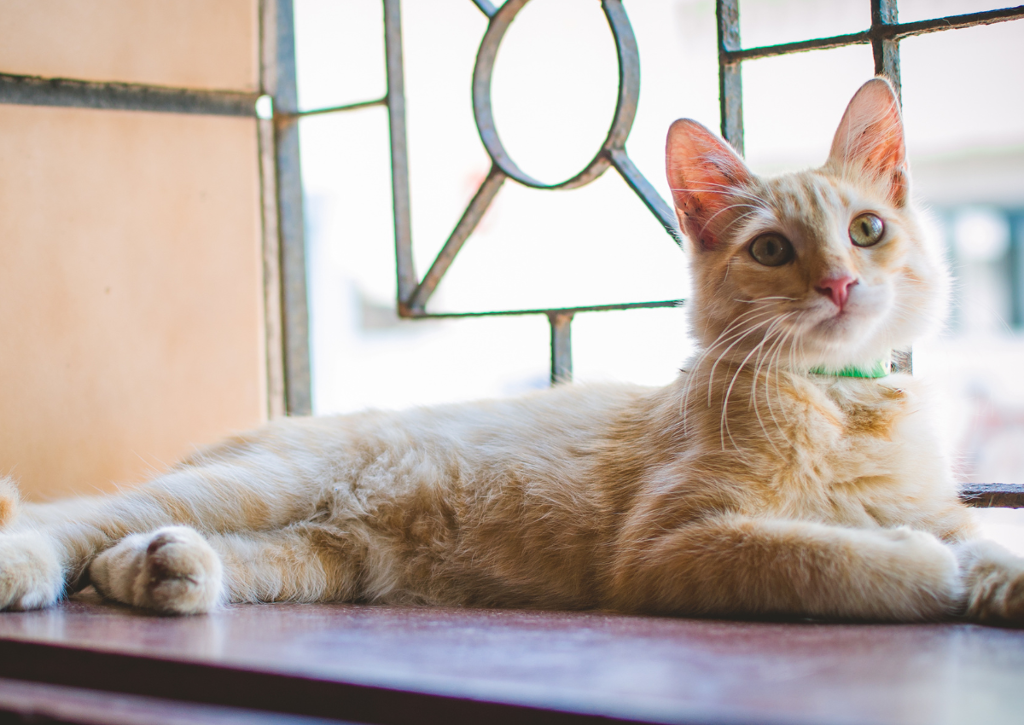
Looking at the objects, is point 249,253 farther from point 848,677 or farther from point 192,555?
point 848,677

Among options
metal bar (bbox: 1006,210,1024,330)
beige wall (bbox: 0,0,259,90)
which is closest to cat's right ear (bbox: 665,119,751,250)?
beige wall (bbox: 0,0,259,90)

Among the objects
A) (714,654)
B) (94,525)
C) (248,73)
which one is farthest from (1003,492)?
(248,73)

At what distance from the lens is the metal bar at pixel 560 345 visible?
2100 mm

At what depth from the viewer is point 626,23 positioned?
1961mm

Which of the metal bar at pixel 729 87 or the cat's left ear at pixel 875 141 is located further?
the metal bar at pixel 729 87

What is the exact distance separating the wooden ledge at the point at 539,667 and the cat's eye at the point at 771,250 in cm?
64

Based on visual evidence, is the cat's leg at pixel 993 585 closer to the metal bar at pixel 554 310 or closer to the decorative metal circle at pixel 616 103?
the metal bar at pixel 554 310

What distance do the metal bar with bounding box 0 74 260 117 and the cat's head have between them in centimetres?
132

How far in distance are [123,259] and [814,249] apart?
67.6 inches

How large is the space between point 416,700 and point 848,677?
17.5 inches

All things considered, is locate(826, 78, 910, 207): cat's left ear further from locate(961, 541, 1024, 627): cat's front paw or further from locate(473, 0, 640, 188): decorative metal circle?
locate(961, 541, 1024, 627): cat's front paw

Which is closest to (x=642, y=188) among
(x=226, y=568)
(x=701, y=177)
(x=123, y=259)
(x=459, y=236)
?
(x=701, y=177)

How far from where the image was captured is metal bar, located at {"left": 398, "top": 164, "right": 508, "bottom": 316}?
7.04 feet

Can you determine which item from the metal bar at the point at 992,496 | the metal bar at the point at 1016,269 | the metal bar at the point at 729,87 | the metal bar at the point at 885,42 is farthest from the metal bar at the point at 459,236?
the metal bar at the point at 1016,269
